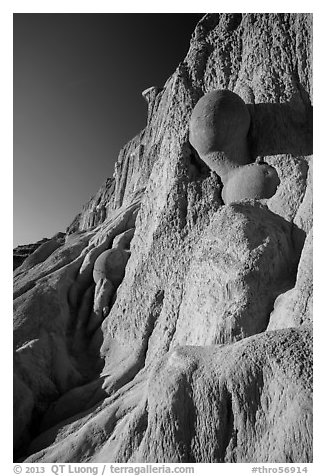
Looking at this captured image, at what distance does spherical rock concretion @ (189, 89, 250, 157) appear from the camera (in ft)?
19.1

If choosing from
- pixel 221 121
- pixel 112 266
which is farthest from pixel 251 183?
pixel 112 266

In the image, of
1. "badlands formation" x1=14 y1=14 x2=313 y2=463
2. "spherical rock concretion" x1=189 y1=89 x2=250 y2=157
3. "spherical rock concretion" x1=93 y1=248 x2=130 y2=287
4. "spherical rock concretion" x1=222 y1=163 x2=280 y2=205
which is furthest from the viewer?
"spherical rock concretion" x1=93 y1=248 x2=130 y2=287

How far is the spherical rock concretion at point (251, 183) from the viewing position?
17.7 feet

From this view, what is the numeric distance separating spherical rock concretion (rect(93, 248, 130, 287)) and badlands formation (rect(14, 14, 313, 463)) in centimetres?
2

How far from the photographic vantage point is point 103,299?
7.57 m

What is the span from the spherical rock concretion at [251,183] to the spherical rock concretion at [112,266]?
113 inches

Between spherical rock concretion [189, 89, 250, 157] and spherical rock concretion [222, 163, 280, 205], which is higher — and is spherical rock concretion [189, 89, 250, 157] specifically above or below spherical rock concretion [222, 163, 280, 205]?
above

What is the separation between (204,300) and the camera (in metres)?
4.86

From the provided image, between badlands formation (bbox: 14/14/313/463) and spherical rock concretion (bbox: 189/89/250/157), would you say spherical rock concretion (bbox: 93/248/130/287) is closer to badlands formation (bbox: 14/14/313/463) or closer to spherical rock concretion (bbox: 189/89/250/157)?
badlands formation (bbox: 14/14/313/463)

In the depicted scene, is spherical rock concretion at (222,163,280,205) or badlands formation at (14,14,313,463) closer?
badlands formation at (14,14,313,463)

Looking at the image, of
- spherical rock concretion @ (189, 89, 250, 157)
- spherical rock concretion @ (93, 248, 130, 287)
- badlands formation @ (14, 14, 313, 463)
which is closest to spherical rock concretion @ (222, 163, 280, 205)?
badlands formation @ (14, 14, 313, 463)

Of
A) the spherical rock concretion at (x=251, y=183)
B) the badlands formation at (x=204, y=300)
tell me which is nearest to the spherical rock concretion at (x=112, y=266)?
the badlands formation at (x=204, y=300)

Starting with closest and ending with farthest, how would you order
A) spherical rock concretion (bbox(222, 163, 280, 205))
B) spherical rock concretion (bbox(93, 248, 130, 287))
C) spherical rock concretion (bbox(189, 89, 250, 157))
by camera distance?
spherical rock concretion (bbox(222, 163, 280, 205)), spherical rock concretion (bbox(189, 89, 250, 157)), spherical rock concretion (bbox(93, 248, 130, 287))
